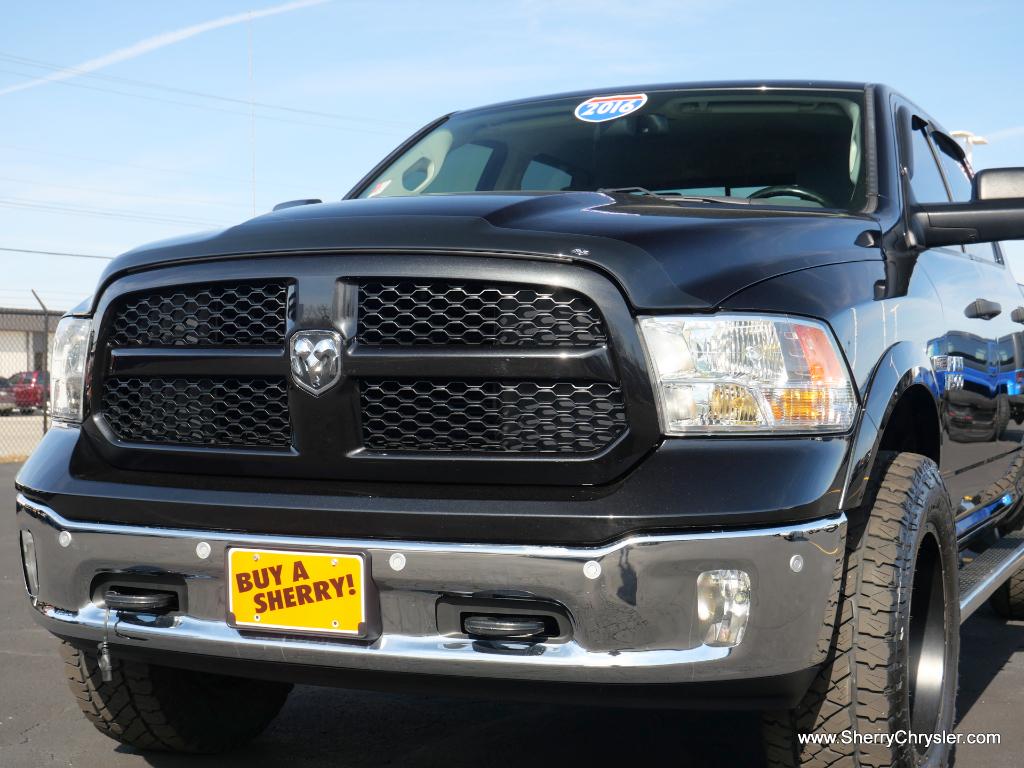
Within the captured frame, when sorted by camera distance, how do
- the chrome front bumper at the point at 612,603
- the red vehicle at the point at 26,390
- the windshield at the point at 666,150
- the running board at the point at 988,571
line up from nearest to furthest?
1. the chrome front bumper at the point at 612,603
2. the running board at the point at 988,571
3. the windshield at the point at 666,150
4. the red vehicle at the point at 26,390

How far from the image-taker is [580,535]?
2209 mm

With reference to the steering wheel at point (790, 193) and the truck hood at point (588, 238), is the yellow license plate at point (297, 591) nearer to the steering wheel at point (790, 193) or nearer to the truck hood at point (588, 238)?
the truck hood at point (588, 238)

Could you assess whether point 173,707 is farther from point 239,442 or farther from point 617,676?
point 617,676

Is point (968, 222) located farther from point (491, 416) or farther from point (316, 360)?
point (316, 360)

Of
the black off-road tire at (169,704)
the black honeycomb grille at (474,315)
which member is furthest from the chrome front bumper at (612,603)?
the black off-road tire at (169,704)

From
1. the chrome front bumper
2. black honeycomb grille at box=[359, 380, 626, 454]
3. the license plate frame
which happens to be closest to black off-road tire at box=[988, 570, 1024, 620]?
the chrome front bumper

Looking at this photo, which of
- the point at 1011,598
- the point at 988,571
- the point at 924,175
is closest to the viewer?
the point at 988,571

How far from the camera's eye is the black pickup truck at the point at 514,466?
2219mm

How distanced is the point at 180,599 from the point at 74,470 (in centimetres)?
43

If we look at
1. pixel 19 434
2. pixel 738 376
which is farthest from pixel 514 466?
pixel 19 434

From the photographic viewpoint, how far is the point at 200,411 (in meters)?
2.66

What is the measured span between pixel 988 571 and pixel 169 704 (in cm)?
238

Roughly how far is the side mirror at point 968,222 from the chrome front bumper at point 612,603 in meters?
1.26

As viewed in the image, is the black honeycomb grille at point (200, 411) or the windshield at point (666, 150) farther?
the windshield at point (666, 150)
